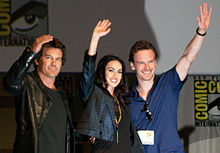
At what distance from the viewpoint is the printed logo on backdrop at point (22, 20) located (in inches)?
138

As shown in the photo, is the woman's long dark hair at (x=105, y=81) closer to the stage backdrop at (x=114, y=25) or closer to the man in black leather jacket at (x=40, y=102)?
the man in black leather jacket at (x=40, y=102)

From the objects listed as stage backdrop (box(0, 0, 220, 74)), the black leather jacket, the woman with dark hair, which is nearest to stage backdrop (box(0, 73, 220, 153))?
stage backdrop (box(0, 0, 220, 74))

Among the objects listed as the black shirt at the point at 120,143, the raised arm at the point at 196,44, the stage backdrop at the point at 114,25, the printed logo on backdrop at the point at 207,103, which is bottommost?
the black shirt at the point at 120,143

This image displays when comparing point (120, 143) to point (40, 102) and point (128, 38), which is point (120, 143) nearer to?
point (40, 102)

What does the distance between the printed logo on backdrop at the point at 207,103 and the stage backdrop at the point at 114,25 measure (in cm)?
18

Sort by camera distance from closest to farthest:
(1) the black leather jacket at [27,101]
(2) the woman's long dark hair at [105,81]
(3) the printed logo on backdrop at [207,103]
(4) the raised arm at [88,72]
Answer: (1) the black leather jacket at [27,101]
(4) the raised arm at [88,72]
(2) the woman's long dark hair at [105,81]
(3) the printed logo on backdrop at [207,103]

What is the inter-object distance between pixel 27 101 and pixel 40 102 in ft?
0.32

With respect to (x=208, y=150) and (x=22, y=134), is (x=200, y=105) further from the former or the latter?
(x=22, y=134)

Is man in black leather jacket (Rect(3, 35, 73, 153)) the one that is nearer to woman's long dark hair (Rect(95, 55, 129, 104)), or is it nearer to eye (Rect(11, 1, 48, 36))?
woman's long dark hair (Rect(95, 55, 129, 104))

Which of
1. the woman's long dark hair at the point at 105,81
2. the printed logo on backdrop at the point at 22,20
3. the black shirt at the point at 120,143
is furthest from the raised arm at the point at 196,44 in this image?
the printed logo on backdrop at the point at 22,20

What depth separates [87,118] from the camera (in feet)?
6.96

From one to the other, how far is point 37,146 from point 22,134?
14cm

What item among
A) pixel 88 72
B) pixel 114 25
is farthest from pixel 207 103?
pixel 88 72

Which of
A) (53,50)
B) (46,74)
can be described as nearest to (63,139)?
(46,74)
